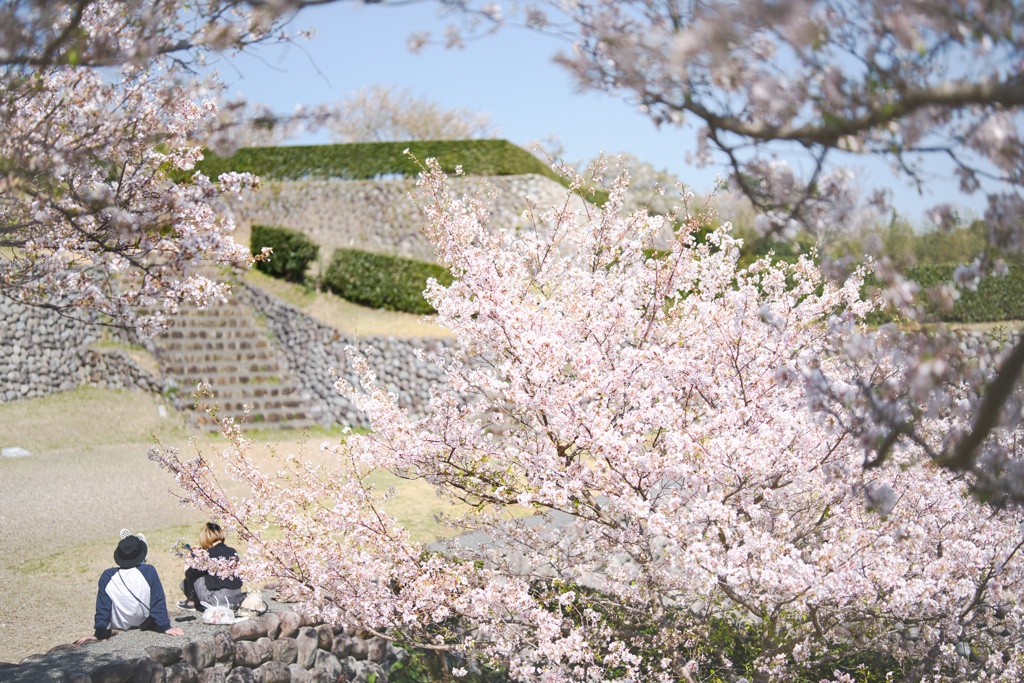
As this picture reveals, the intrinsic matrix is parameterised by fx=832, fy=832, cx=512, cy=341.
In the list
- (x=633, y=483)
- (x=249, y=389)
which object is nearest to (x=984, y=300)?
(x=633, y=483)

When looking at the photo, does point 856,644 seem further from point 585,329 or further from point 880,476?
point 585,329

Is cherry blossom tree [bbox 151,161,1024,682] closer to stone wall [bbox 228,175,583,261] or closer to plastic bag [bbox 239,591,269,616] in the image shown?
plastic bag [bbox 239,591,269,616]

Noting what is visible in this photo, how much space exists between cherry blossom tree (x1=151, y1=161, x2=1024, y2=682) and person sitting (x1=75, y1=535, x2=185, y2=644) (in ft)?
3.54

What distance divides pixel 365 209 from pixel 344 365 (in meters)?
7.20

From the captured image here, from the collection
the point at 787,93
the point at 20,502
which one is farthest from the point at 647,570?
the point at 20,502

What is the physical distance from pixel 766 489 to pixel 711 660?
311cm

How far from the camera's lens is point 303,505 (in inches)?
238

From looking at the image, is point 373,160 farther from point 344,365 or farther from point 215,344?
point 215,344

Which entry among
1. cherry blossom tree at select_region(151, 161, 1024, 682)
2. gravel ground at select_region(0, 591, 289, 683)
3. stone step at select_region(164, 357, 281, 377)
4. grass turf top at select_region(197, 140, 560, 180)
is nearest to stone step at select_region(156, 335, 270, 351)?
stone step at select_region(164, 357, 281, 377)

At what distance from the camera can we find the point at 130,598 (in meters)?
6.38

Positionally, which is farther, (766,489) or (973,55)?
(766,489)

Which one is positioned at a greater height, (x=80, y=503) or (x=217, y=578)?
(x=217, y=578)

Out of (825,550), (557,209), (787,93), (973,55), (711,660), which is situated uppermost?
(973,55)

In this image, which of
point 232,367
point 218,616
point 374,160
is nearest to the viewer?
point 218,616
